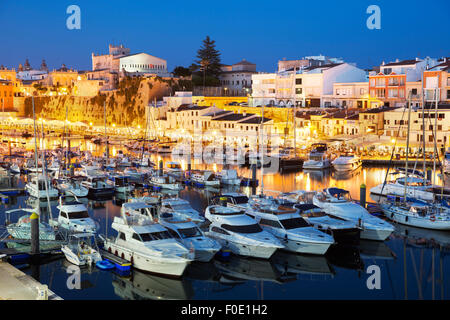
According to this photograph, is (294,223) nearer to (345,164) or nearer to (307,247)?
(307,247)

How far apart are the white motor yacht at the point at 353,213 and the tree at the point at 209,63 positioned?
57230 millimetres

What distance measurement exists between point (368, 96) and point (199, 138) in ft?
59.4

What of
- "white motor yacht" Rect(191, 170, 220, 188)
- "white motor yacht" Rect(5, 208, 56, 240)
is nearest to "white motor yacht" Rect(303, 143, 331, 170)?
"white motor yacht" Rect(191, 170, 220, 188)

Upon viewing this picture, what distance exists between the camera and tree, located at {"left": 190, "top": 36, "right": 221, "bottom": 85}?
262ft

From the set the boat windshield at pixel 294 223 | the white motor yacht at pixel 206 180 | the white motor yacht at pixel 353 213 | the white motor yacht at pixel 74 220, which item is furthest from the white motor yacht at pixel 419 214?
the white motor yacht at pixel 74 220

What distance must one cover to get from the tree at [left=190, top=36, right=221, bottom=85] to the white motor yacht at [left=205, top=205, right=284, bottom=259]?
199ft

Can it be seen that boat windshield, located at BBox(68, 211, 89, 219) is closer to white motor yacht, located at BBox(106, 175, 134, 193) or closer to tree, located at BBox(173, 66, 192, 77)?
white motor yacht, located at BBox(106, 175, 134, 193)

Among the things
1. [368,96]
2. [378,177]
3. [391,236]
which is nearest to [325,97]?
[368,96]

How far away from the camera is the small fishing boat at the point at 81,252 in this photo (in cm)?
1803

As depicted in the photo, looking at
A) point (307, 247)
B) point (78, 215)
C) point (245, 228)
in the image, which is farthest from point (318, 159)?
point (78, 215)

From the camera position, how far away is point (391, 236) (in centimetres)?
2217

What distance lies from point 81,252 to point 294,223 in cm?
759

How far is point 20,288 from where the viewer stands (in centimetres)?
1423

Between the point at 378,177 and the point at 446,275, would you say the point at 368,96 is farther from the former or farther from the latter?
the point at 446,275
